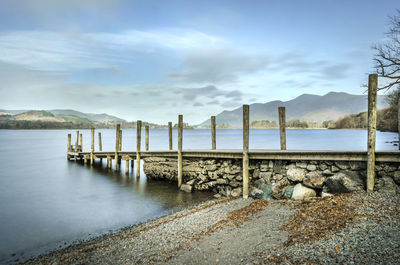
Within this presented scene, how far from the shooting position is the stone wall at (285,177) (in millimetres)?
8547

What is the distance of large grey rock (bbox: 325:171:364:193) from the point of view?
28.1 ft

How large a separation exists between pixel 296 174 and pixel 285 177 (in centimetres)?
51

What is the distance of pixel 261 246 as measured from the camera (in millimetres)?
5824

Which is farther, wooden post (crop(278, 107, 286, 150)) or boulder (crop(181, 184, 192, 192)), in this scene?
boulder (crop(181, 184, 192, 192))

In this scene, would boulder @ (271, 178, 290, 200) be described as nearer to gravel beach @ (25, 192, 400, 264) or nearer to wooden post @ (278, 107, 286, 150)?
gravel beach @ (25, 192, 400, 264)

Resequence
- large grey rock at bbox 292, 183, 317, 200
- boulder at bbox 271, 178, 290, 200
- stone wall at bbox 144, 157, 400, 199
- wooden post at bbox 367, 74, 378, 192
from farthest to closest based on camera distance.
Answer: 1. boulder at bbox 271, 178, 290, 200
2. large grey rock at bbox 292, 183, 317, 200
3. stone wall at bbox 144, 157, 400, 199
4. wooden post at bbox 367, 74, 378, 192

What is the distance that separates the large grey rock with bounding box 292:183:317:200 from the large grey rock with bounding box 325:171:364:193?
63cm

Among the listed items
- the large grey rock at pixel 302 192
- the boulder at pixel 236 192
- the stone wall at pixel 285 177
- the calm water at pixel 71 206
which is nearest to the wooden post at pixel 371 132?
the stone wall at pixel 285 177

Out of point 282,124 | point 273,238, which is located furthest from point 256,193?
point 273,238

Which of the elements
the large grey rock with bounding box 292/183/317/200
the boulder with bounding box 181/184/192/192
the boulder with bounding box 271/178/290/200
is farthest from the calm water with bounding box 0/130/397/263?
the large grey rock with bounding box 292/183/317/200

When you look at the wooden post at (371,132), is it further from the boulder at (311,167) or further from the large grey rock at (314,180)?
the boulder at (311,167)

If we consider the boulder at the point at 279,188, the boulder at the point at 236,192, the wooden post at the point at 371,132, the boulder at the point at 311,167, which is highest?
the wooden post at the point at 371,132

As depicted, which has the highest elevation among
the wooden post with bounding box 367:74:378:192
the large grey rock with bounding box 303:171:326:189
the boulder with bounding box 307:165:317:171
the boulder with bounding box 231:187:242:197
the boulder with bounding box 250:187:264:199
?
the wooden post with bounding box 367:74:378:192

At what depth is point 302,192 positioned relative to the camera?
370 inches
